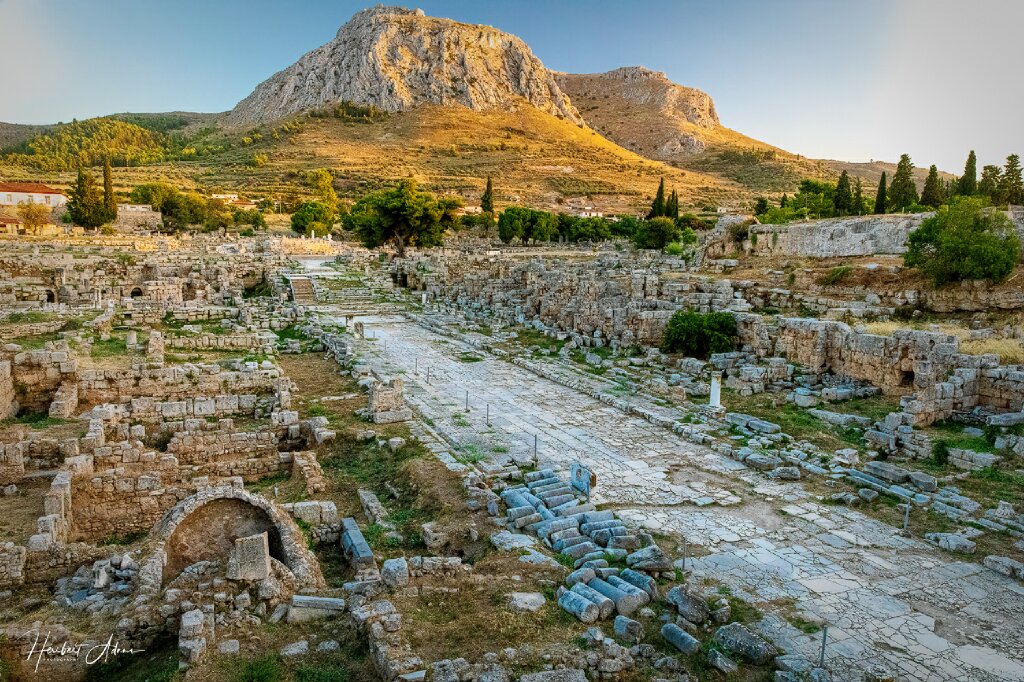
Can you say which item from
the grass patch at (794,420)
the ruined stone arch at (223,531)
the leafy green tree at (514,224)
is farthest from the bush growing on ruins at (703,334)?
the leafy green tree at (514,224)

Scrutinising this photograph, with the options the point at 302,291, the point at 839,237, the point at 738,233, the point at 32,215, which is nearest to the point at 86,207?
the point at 32,215

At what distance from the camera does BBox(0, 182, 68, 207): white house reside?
5353cm

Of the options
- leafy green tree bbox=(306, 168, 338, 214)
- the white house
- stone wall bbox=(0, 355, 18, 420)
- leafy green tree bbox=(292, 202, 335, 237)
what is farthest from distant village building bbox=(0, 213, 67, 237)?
stone wall bbox=(0, 355, 18, 420)

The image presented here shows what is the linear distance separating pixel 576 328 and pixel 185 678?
18456mm

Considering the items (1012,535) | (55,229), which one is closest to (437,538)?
(1012,535)

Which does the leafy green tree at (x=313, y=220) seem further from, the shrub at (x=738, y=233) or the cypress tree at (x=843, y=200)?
the cypress tree at (x=843, y=200)

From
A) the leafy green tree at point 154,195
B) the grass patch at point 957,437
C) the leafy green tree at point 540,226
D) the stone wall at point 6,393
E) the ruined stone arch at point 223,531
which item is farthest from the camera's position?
the leafy green tree at point 154,195

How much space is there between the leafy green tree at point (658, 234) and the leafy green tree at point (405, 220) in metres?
14.0

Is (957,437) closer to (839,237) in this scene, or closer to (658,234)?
(839,237)

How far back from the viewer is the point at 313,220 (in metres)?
53.9

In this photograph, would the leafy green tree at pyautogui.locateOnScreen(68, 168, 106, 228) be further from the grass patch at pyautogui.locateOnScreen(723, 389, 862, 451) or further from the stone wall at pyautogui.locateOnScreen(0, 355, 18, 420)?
the grass patch at pyautogui.locateOnScreen(723, 389, 862, 451)

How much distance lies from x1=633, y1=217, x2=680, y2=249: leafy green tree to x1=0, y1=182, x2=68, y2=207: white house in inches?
1860

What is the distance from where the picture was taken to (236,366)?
1513 cm

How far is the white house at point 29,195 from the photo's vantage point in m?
53.5
